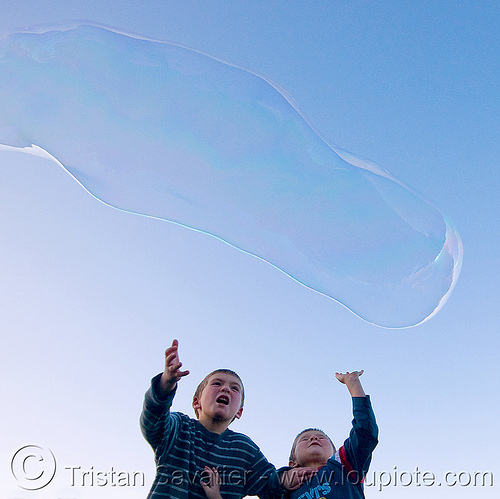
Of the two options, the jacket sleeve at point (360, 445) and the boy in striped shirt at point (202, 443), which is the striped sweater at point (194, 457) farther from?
the jacket sleeve at point (360, 445)

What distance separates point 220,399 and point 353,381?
94cm

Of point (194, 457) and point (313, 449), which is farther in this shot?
point (313, 449)

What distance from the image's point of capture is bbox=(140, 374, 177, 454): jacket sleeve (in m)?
2.96

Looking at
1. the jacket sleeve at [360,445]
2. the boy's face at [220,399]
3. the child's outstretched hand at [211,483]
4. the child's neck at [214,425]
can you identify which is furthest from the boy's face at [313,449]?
the child's outstretched hand at [211,483]

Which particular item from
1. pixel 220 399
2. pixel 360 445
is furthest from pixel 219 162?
pixel 360 445

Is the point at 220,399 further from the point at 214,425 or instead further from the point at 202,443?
the point at 202,443

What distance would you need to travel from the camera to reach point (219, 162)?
4453mm

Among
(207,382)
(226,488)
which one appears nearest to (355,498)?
(226,488)

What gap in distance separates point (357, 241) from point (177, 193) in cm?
174

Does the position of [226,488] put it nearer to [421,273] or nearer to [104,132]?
[421,273]

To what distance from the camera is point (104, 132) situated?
429cm

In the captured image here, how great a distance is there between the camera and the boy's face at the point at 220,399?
3.33 m

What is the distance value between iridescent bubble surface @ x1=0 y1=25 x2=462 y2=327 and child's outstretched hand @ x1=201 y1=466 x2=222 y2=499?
6.84ft

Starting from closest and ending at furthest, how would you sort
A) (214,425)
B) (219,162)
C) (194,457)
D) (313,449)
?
(194,457), (214,425), (313,449), (219,162)
